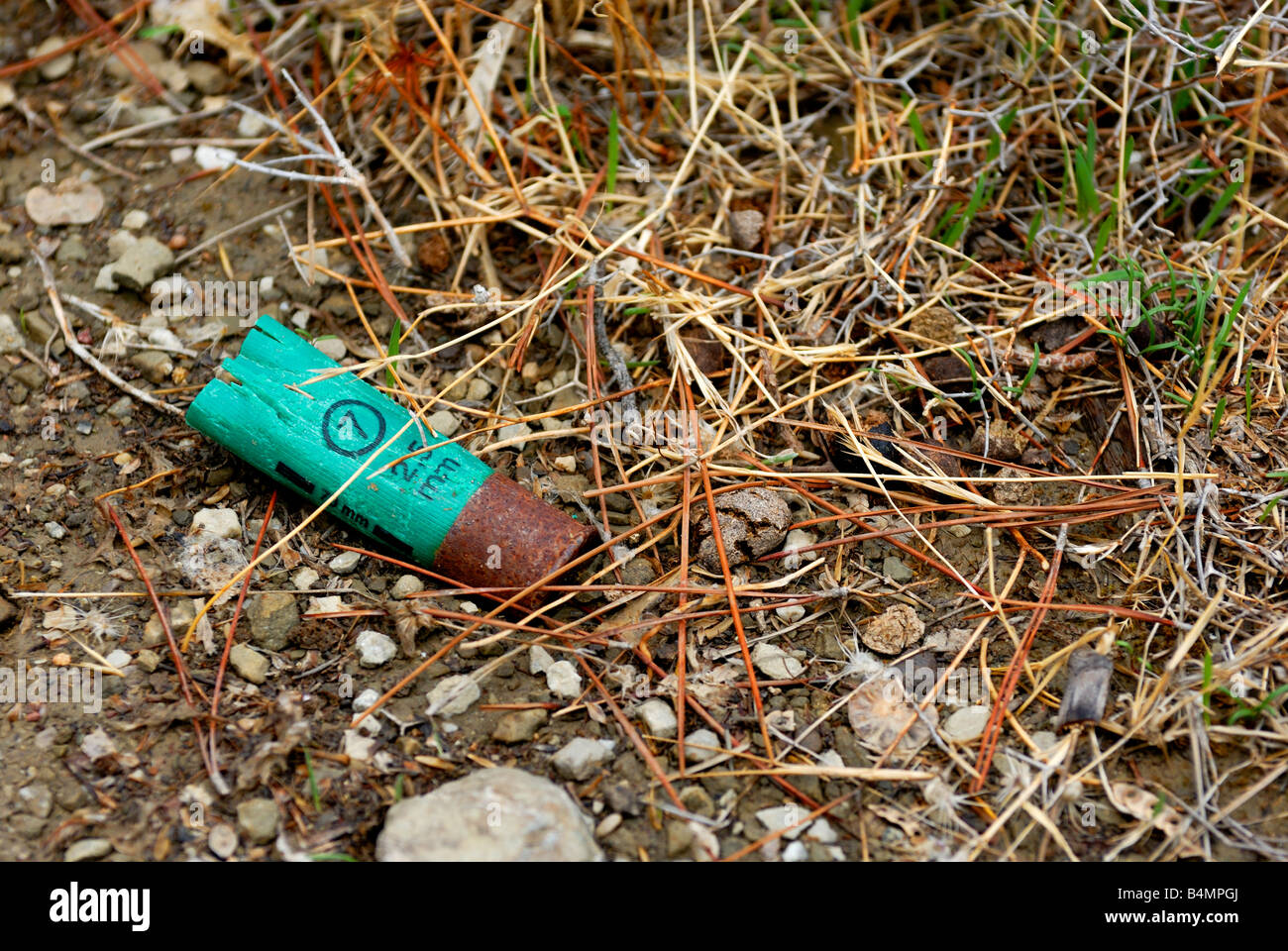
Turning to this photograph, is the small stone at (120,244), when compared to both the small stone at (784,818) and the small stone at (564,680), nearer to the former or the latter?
the small stone at (564,680)

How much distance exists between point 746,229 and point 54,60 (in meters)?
1.95

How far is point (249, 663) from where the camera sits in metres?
1.90

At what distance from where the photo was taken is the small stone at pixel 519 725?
181 centimetres

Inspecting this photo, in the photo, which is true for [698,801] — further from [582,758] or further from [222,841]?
[222,841]

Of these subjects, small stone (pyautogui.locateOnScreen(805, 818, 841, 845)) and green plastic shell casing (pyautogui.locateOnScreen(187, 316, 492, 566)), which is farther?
green plastic shell casing (pyautogui.locateOnScreen(187, 316, 492, 566))

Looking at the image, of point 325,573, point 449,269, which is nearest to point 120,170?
point 449,269

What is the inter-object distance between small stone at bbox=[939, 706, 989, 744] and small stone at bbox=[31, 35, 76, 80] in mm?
2776

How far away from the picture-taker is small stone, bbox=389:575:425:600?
204cm

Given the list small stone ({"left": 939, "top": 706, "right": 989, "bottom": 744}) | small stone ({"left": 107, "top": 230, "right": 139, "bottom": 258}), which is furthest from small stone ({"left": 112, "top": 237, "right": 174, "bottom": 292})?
small stone ({"left": 939, "top": 706, "right": 989, "bottom": 744})

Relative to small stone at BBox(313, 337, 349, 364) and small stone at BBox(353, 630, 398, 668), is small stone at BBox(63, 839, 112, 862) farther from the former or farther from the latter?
small stone at BBox(313, 337, 349, 364)

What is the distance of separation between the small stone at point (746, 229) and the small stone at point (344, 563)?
3.83ft

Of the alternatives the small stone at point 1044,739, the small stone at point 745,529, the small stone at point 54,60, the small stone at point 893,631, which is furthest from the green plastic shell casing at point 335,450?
the small stone at point 54,60

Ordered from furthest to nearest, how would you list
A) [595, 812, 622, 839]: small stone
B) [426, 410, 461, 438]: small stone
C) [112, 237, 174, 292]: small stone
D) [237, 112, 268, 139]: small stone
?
1. [237, 112, 268, 139]: small stone
2. [112, 237, 174, 292]: small stone
3. [426, 410, 461, 438]: small stone
4. [595, 812, 622, 839]: small stone

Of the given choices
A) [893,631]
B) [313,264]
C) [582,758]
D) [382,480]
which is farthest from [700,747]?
[313,264]
